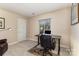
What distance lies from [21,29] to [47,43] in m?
0.68

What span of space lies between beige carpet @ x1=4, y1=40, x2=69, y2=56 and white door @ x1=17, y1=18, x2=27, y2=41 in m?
0.12

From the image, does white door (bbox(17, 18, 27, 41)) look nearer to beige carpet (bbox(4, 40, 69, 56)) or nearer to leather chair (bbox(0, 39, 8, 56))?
beige carpet (bbox(4, 40, 69, 56))

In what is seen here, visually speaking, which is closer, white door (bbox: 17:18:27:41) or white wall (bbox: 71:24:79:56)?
white wall (bbox: 71:24:79:56)

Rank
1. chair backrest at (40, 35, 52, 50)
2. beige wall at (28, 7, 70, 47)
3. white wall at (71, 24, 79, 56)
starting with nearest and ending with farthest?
white wall at (71, 24, 79, 56) < beige wall at (28, 7, 70, 47) < chair backrest at (40, 35, 52, 50)

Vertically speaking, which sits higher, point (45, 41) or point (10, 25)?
point (10, 25)

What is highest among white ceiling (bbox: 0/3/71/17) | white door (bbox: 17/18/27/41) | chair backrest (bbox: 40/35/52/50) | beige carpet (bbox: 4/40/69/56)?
white ceiling (bbox: 0/3/71/17)

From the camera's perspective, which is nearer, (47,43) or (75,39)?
(75,39)

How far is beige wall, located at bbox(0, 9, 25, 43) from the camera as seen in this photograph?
2149 mm

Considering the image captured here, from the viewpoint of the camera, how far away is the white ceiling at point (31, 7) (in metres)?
2.06

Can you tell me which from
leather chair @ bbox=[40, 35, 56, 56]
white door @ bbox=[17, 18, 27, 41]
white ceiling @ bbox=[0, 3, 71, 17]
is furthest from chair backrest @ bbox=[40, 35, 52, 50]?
white ceiling @ bbox=[0, 3, 71, 17]

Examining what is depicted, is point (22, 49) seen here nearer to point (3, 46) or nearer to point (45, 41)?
point (3, 46)

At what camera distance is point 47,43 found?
2.28 meters

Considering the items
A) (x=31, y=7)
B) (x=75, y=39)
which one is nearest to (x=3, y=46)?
(x=31, y=7)

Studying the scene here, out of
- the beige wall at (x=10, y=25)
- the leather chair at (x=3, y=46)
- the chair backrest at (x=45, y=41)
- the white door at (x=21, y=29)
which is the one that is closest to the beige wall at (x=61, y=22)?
the chair backrest at (x=45, y=41)
